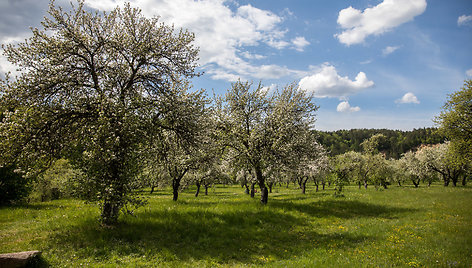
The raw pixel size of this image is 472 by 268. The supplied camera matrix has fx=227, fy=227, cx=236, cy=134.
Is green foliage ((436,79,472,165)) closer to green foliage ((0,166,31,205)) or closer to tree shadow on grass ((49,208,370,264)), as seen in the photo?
tree shadow on grass ((49,208,370,264))

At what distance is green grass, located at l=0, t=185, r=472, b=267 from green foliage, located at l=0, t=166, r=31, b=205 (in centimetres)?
440

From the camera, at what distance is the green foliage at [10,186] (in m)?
20.4

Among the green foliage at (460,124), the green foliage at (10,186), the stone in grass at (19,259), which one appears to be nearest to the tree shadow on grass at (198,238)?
the stone in grass at (19,259)

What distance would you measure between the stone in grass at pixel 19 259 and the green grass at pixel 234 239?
2.27ft

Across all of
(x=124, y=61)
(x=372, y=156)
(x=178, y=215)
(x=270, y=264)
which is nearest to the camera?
(x=270, y=264)

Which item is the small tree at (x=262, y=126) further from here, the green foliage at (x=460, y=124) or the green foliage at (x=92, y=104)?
the green foliage at (x=460, y=124)

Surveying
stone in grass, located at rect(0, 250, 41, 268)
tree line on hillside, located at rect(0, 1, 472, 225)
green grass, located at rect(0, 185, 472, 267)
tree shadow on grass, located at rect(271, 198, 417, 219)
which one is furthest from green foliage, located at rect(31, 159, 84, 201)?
tree shadow on grass, located at rect(271, 198, 417, 219)

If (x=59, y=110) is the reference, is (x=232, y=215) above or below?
below

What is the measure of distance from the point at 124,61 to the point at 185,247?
12428mm

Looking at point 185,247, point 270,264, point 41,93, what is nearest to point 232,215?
point 185,247

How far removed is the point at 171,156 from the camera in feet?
57.4

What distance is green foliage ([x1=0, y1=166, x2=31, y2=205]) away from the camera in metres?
20.4

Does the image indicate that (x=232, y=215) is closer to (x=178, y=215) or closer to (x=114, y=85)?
(x=178, y=215)

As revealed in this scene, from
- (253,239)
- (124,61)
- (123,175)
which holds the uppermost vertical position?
(124,61)
